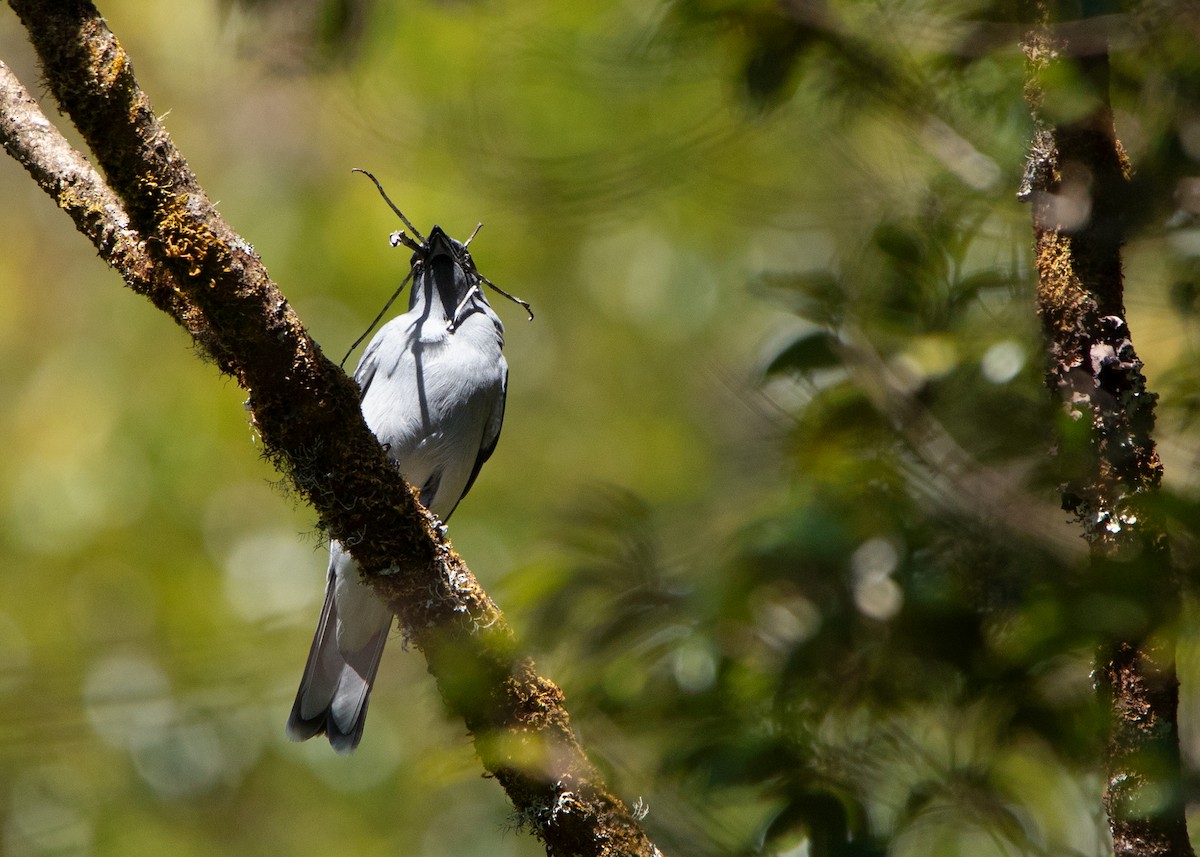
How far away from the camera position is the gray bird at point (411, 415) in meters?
4.18

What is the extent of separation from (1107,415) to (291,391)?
162 cm

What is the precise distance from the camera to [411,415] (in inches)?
164

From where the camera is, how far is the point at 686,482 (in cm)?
681

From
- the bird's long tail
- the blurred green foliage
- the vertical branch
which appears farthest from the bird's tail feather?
the vertical branch

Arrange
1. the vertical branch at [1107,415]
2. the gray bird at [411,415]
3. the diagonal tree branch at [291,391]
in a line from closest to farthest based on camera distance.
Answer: the vertical branch at [1107,415], the diagonal tree branch at [291,391], the gray bird at [411,415]

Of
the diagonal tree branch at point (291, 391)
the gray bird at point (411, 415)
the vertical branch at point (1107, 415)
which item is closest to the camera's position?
the vertical branch at point (1107, 415)

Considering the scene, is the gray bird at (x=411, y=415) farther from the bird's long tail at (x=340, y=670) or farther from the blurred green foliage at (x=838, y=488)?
the blurred green foliage at (x=838, y=488)

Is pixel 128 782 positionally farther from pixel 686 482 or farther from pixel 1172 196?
pixel 1172 196

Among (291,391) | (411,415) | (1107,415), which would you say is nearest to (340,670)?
(411,415)

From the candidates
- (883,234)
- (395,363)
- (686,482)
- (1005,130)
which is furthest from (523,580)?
(686,482)

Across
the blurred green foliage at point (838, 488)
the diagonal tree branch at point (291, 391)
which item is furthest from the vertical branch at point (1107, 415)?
the diagonal tree branch at point (291, 391)

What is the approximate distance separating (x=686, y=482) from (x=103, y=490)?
10.9ft

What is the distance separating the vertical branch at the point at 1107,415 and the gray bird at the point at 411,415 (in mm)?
2344

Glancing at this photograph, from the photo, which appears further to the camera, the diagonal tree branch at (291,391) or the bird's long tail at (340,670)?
the bird's long tail at (340,670)
